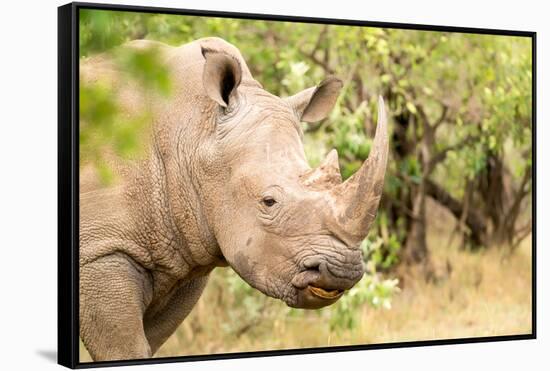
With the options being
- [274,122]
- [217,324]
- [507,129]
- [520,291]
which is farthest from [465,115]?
[274,122]

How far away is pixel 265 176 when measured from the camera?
24.0 ft

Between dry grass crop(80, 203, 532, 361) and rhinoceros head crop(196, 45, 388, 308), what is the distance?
2691 mm

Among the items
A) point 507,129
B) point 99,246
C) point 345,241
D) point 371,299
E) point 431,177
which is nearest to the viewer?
point 345,241

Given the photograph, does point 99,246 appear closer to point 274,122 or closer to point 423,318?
point 274,122

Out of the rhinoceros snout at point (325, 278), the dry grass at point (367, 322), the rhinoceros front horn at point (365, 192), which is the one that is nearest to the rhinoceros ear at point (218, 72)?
the rhinoceros front horn at point (365, 192)

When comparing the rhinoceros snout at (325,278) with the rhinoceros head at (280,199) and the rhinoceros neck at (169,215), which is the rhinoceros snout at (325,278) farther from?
the rhinoceros neck at (169,215)

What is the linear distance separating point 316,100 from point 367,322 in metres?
2.69

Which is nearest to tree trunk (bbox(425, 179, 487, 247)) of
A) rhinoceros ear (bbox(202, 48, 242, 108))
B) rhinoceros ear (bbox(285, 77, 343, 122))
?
rhinoceros ear (bbox(285, 77, 343, 122))

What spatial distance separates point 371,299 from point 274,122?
115 inches

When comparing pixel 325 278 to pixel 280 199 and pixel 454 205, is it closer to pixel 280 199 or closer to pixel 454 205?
pixel 280 199

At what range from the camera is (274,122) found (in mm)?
7527

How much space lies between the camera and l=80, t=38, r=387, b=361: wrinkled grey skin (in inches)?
278

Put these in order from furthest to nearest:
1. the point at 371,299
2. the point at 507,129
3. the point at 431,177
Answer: the point at 431,177
the point at 507,129
the point at 371,299

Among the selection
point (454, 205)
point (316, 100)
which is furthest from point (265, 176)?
point (454, 205)
